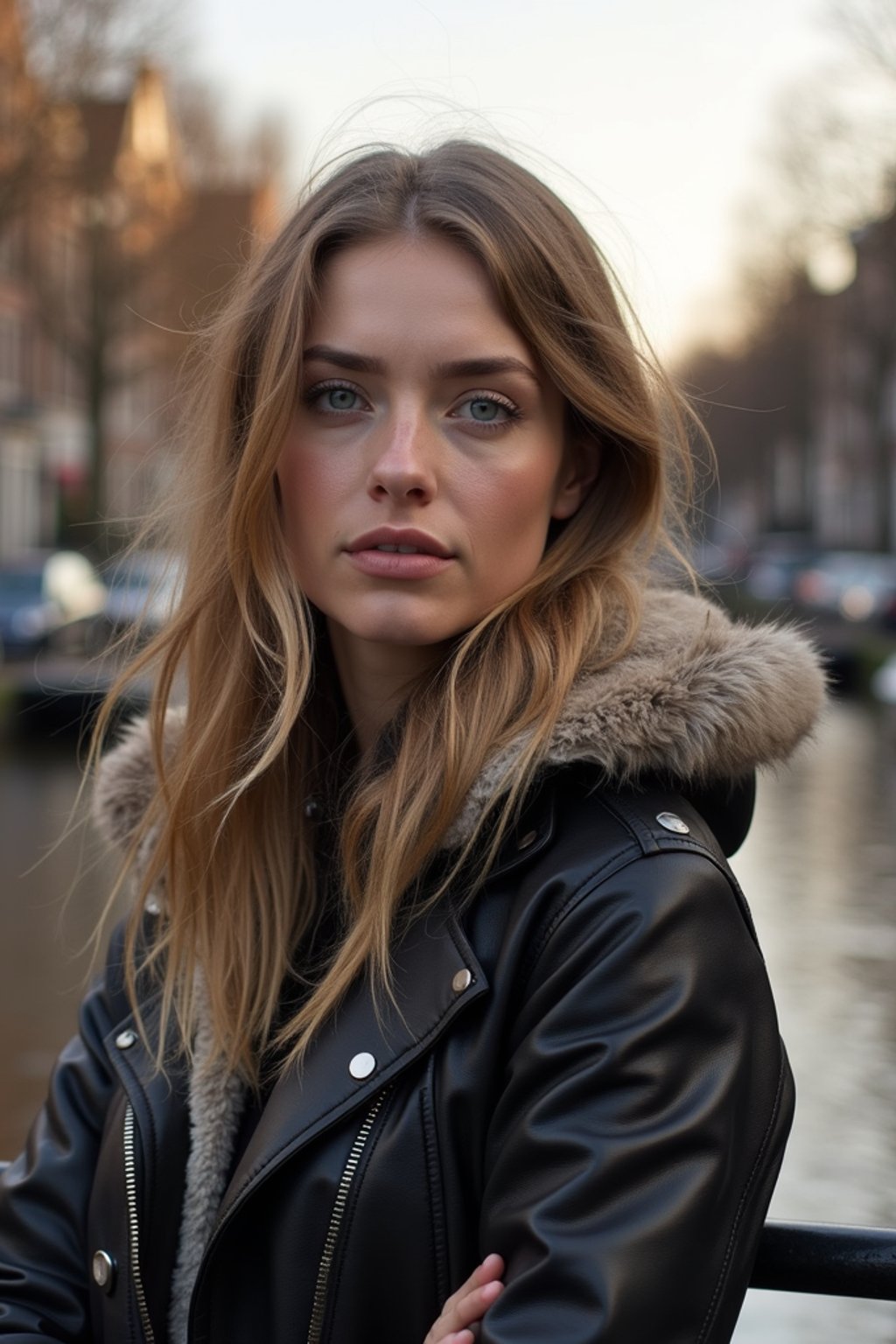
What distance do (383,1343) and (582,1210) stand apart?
0.32 metres

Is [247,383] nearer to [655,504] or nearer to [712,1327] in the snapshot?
[655,504]

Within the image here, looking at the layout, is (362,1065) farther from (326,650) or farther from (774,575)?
(774,575)

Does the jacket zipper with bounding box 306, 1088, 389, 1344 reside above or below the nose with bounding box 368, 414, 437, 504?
below

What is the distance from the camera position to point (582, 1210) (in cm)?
148

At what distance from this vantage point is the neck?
1998 mm

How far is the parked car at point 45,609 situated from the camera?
2309cm

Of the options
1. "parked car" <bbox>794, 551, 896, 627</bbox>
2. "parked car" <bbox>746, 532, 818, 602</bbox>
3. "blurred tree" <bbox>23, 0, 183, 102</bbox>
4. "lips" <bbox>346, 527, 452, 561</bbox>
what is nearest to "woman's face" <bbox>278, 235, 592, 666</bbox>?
"lips" <bbox>346, 527, 452, 561</bbox>

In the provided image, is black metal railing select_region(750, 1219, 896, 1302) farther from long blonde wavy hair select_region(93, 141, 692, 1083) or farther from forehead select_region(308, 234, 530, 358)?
forehead select_region(308, 234, 530, 358)

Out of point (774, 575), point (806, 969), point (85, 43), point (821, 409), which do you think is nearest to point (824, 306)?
point (774, 575)

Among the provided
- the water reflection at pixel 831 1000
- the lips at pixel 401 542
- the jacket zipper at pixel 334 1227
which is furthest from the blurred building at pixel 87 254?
the jacket zipper at pixel 334 1227

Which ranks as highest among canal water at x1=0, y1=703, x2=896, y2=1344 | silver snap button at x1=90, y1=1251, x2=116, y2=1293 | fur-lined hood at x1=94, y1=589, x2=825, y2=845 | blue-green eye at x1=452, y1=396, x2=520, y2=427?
blue-green eye at x1=452, y1=396, x2=520, y2=427

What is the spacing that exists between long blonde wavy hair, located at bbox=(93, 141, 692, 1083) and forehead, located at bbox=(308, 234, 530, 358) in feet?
0.07

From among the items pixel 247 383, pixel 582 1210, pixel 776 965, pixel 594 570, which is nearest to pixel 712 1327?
pixel 582 1210

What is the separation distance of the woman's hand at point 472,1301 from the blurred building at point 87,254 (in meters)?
15.5
